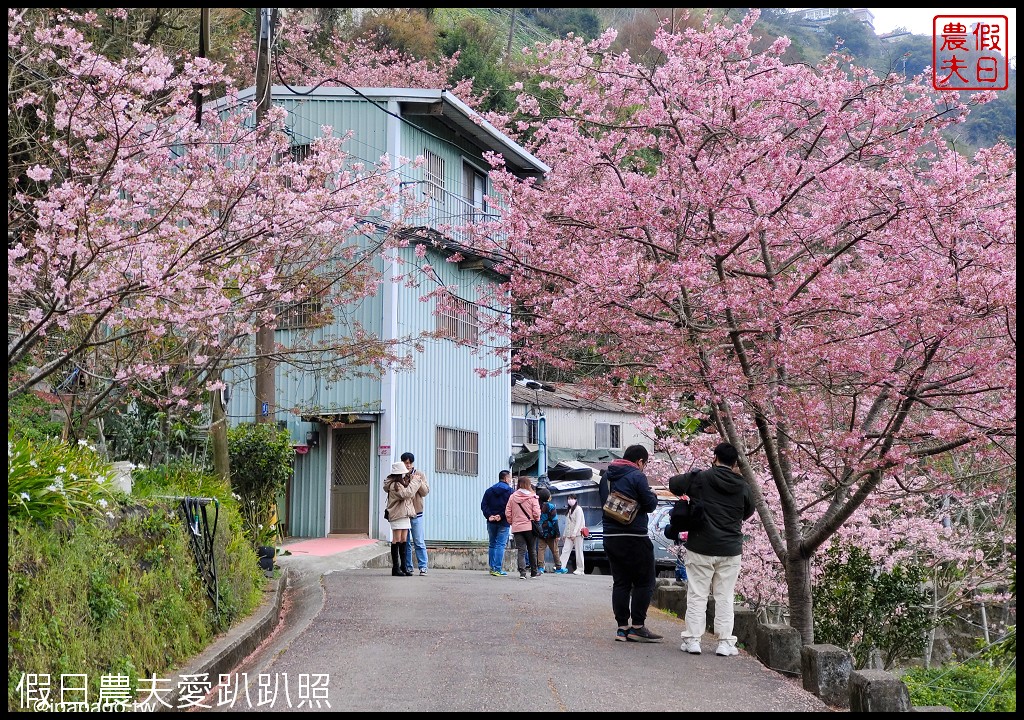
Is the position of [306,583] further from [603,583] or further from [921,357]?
[921,357]

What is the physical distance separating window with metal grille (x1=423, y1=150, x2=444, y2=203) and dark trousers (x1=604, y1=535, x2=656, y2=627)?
13.8m

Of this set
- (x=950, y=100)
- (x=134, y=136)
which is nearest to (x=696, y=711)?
(x=950, y=100)

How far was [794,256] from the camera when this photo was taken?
10.3 meters

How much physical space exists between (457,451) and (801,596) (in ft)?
44.6

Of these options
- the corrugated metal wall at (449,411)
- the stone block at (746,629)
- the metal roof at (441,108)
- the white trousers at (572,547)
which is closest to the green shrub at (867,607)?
the stone block at (746,629)

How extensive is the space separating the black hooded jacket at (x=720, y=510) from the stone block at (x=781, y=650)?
742 mm

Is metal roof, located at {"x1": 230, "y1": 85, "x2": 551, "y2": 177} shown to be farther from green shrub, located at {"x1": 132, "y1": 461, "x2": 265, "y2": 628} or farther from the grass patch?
the grass patch

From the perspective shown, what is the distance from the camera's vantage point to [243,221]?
11148mm

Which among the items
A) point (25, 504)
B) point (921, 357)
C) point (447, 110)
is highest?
point (447, 110)

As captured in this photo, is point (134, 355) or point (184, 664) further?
point (134, 355)

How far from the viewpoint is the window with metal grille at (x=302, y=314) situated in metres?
14.8

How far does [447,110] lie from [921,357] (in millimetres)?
14208

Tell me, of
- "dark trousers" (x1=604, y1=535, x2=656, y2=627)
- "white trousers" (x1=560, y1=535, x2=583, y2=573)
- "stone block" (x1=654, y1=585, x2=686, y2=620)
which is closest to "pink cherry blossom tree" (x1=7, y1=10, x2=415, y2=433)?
"dark trousers" (x1=604, y1=535, x2=656, y2=627)

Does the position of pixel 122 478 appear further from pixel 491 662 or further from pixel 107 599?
pixel 491 662
